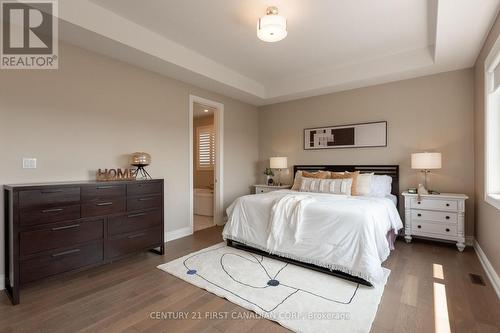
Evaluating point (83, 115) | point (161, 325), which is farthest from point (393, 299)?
point (83, 115)

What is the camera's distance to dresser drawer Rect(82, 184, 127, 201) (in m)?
2.61

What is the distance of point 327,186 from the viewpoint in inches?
156

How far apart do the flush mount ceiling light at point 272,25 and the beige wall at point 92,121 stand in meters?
1.98

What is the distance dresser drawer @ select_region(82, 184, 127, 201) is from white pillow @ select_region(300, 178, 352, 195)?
2728 mm

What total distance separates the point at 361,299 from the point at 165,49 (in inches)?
143

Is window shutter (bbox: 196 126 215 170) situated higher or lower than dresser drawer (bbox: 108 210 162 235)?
higher

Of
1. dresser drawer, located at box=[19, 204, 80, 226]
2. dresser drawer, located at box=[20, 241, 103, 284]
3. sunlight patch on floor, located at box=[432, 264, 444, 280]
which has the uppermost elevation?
dresser drawer, located at box=[19, 204, 80, 226]

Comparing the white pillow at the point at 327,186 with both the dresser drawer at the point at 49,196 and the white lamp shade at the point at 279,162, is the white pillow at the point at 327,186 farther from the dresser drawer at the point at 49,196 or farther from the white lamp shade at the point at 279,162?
the dresser drawer at the point at 49,196

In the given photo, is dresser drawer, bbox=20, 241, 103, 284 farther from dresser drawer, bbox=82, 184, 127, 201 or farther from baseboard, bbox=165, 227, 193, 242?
baseboard, bbox=165, 227, 193, 242

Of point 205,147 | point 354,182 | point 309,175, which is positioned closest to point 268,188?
point 309,175

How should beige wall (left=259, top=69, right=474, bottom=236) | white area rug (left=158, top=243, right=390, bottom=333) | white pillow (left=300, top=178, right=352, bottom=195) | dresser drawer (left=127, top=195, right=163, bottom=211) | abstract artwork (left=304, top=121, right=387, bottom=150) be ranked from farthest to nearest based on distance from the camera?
abstract artwork (left=304, top=121, right=387, bottom=150) → white pillow (left=300, top=178, right=352, bottom=195) → beige wall (left=259, top=69, right=474, bottom=236) → dresser drawer (left=127, top=195, right=163, bottom=211) → white area rug (left=158, top=243, right=390, bottom=333)

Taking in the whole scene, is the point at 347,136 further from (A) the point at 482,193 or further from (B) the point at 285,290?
(B) the point at 285,290

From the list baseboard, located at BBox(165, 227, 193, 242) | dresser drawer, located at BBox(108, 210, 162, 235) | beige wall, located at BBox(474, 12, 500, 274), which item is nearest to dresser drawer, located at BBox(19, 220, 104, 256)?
dresser drawer, located at BBox(108, 210, 162, 235)

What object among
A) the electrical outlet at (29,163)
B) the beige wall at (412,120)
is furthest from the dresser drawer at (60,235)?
the beige wall at (412,120)
